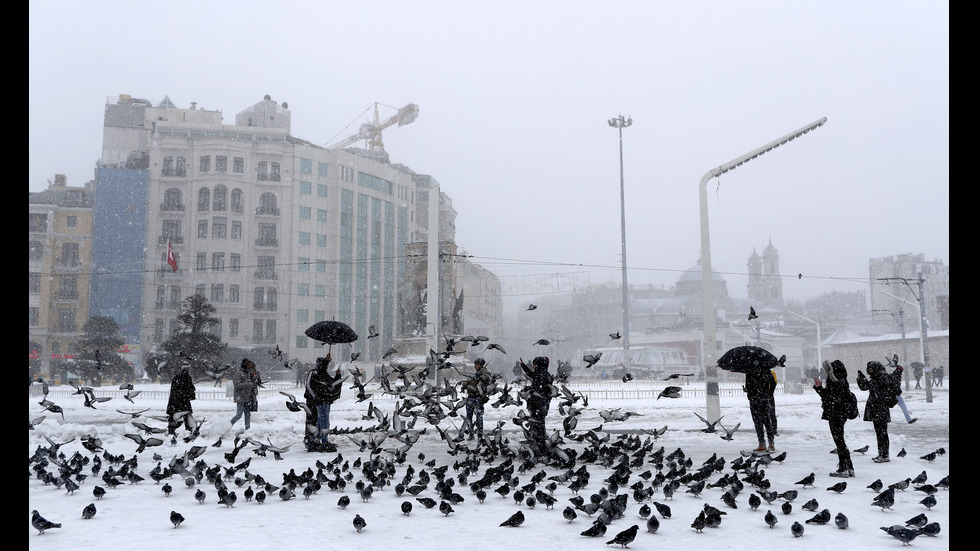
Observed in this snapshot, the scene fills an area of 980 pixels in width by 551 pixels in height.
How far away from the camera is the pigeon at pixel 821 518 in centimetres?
625

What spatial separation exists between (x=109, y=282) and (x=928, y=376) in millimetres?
58260

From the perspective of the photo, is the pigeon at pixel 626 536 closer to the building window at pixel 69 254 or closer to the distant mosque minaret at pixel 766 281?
the building window at pixel 69 254

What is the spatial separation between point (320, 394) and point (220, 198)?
52.7 meters

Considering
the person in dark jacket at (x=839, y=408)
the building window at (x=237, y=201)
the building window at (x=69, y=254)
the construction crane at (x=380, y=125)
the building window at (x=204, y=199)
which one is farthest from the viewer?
the construction crane at (x=380, y=125)

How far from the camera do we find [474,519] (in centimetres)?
681

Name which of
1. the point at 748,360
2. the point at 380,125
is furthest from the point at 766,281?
the point at 748,360

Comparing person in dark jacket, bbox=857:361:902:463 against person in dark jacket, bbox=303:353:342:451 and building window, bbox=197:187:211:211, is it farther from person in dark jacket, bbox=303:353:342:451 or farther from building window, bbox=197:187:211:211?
building window, bbox=197:187:211:211

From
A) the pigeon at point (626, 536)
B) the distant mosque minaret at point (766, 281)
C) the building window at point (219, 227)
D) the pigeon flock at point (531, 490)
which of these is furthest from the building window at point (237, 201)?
the distant mosque minaret at point (766, 281)

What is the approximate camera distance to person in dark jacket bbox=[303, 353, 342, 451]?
39.1 ft

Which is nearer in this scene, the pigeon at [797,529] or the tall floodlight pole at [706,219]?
the pigeon at [797,529]

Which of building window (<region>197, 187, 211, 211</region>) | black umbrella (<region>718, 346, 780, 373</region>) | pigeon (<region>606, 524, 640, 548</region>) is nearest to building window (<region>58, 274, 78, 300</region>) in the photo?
building window (<region>197, 187, 211, 211</region>)

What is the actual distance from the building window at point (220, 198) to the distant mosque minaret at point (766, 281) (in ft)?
356
